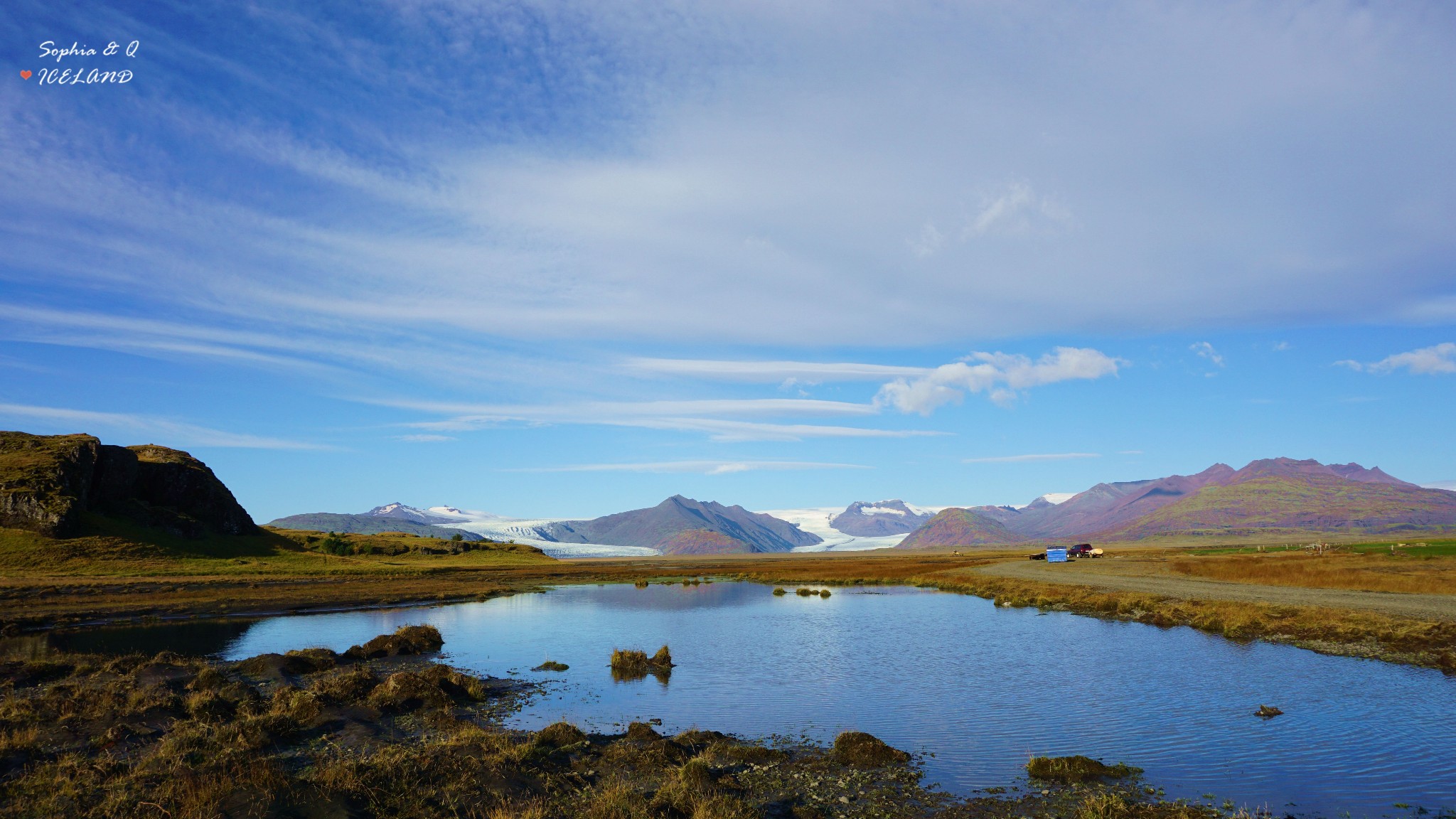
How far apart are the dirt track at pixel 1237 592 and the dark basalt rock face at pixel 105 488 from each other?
137656 mm

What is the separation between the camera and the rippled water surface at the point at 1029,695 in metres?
18.3

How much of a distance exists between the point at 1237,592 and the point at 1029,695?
43649 mm

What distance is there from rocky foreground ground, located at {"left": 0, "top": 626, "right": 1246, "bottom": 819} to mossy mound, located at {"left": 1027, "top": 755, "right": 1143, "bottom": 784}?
0.17ft

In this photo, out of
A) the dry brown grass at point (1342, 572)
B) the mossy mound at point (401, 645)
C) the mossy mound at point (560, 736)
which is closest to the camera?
the mossy mound at point (560, 736)

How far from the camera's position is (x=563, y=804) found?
611 inches

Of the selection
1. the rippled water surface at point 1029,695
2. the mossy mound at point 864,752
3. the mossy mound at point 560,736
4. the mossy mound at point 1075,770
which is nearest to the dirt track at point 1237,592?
the rippled water surface at point 1029,695

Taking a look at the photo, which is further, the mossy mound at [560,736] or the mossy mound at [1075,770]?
the mossy mound at [560,736]

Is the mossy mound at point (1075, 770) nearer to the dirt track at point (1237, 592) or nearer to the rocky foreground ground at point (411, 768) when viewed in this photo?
the rocky foreground ground at point (411, 768)

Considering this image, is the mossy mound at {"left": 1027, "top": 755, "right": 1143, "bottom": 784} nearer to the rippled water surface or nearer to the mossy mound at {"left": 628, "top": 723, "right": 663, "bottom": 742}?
the rippled water surface

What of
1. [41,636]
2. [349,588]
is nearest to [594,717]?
[41,636]

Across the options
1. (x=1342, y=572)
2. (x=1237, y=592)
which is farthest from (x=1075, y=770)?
(x=1342, y=572)

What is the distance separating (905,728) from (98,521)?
138 metres

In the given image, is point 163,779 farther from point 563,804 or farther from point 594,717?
point 594,717

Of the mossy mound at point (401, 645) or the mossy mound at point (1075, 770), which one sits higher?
the mossy mound at point (1075, 770)
